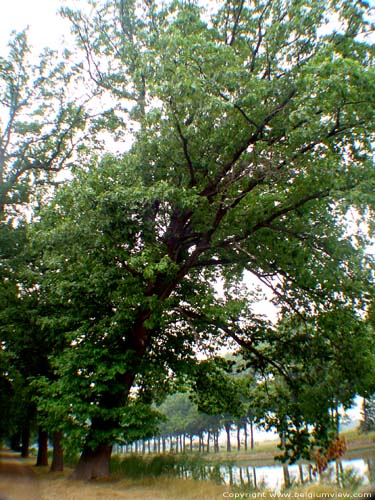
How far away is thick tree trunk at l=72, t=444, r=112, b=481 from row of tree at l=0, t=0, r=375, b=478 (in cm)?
6

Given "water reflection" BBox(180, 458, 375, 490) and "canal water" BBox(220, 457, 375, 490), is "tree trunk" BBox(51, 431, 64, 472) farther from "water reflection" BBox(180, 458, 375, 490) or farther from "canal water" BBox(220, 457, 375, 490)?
"canal water" BBox(220, 457, 375, 490)

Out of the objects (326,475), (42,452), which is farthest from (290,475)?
(42,452)

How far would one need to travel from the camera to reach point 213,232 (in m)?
11.6

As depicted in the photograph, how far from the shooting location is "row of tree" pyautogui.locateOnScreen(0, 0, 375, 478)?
955 centimetres

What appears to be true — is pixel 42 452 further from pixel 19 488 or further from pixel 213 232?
pixel 213 232

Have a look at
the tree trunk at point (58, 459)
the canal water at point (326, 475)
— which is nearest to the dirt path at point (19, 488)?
the tree trunk at point (58, 459)

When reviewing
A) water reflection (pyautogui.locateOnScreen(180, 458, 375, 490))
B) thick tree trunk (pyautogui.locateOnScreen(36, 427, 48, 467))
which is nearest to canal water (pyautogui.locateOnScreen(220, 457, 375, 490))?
water reflection (pyautogui.locateOnScreen(180, 458, 375, 490))

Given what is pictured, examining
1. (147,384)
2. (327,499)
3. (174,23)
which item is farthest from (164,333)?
(174,23)

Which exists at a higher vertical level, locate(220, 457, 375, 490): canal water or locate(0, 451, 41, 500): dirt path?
locate(220, 457, 375, 490): canal water

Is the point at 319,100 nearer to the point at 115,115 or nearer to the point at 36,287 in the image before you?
the point at 115,115

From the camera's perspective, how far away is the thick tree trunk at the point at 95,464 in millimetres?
11852

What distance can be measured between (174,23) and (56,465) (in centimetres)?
1815

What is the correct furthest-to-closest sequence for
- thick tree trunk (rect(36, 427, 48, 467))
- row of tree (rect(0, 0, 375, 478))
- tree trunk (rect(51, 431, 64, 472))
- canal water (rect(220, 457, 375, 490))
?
thick tree trunk (rect(36, 427, 48, 467)), tree trunk (rect(51, 431, 64, 472)), row of tree (rect(0, 0, 375, 478)), canal water (rect(220, 457, 375, 490))

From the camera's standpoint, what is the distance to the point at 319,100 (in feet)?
29.0
